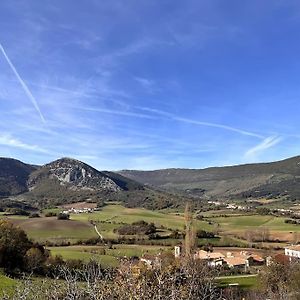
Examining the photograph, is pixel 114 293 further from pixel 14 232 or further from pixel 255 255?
pixel 255 255

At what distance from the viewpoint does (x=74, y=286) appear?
26.6 feet

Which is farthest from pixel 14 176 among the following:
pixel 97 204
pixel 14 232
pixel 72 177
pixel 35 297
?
pixel 35 297

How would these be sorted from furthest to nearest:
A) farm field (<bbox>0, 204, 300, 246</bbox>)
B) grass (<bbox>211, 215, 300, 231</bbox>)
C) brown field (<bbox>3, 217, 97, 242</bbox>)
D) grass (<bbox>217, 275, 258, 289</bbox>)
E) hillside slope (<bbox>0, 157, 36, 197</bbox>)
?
hillside slope (<bbox>0, 157, 36, 197</bbox>) → grass (<bbox>211, 215, 300, 231</bbox>) → farm field (<bbox>0, 204, 300, 246</bbox>) → brown field (<bbox>3, 217, 97, 242</bbox>) → grass (<bbox>217, 275, 258, 289</bbox>)

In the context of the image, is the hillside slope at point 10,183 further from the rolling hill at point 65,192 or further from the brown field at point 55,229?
the brown field at point 55,229

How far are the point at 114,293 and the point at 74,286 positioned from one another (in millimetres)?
701

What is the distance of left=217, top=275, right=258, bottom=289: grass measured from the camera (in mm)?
50075

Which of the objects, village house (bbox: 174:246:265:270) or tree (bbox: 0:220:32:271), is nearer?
tree (bbox: 0:220:32:271)

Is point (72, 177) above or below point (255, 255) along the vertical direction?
above

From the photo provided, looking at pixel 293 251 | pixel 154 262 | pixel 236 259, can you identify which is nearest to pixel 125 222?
pixel 236 259

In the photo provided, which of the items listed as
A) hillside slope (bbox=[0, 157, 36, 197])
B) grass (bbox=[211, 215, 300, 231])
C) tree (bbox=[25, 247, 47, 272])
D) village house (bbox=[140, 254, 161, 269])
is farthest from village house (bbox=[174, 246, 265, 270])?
hillside slope (bbox=[0, 157, 36, 197])

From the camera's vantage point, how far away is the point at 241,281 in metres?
54.0

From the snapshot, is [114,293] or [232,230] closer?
[114,293]

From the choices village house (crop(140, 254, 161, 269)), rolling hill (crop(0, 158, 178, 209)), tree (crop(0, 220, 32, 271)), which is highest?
rolling hill (crop(0, 158, 178, 209))

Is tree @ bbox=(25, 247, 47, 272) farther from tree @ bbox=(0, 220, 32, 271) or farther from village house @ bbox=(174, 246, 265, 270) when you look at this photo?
village house @ bbox=(174, 246, 265, 270)
